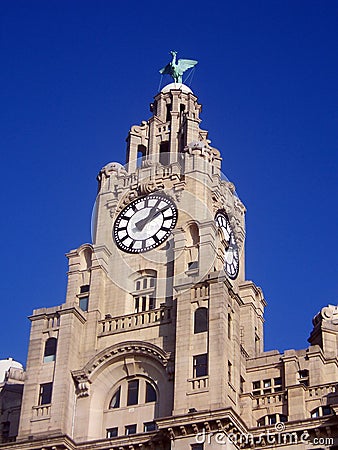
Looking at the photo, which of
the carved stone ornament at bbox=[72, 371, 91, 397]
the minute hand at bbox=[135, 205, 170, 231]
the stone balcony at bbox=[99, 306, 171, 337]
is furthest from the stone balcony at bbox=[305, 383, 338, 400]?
the minute hand at bbox=[135, 205, 170, 231]

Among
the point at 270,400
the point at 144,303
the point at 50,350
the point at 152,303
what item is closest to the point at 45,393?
the point at 50,350

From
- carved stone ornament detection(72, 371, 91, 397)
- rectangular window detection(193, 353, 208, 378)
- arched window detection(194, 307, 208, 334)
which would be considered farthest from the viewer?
carved stone ornament detection(72, 371, 91, 397)

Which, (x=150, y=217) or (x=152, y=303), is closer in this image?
(x=152, y=303)

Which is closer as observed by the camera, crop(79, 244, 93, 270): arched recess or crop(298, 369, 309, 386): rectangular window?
crop(298, 369, 309, 386): rectangular window

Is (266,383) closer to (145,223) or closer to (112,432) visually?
(112,432)

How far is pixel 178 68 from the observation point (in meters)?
91.6

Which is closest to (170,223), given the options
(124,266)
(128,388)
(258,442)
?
(124,266)

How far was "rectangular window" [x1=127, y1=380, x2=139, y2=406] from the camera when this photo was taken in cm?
6831

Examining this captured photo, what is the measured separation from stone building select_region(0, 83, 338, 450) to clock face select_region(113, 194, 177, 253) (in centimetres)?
9

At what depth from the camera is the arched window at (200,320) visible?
67.4 metres

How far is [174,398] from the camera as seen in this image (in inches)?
2559

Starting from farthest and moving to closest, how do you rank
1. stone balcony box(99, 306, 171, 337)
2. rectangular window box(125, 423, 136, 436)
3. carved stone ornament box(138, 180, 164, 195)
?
carved stone ornament box(138, 180, 164, 195)
stone balcony box(99, 306, 171, 337)
rectangular window box(125, 423, 136, 436)

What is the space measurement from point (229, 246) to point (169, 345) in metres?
11.9

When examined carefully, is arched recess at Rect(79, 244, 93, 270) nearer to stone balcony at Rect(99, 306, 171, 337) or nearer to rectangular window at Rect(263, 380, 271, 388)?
stone balcony at Rect(99, 306, 171, 337)
